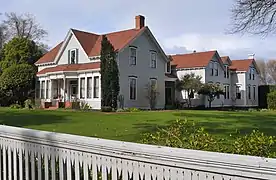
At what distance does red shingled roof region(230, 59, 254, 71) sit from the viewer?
156 feet

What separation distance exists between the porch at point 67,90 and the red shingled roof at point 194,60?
46.2 ft

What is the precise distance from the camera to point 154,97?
3278 cm

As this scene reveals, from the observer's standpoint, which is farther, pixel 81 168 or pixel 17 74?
pixel 17 74

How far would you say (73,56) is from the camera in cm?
3400

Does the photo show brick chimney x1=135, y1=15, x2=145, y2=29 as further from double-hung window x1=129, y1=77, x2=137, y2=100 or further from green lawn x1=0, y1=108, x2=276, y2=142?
green lawn x1=0, y1=108, x2=276, y2=142

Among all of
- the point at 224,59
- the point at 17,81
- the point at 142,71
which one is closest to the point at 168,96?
the point at 142,71

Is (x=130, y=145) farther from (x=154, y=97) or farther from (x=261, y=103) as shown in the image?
(x=261, y=103)

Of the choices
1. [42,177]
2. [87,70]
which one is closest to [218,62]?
[87,70]

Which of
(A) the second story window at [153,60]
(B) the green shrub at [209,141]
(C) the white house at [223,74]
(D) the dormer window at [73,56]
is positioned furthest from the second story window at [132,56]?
(B) the green shrub at [209,141]

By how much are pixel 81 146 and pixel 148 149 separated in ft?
2.79

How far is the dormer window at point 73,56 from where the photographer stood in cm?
3369

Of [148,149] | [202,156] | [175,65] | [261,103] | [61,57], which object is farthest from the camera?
[261,103]

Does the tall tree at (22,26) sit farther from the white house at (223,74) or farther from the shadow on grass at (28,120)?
the shadow on grass at (28,120)

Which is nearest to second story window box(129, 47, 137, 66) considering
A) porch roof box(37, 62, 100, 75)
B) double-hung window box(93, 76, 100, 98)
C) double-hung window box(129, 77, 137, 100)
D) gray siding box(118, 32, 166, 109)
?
gray siding box(118, 32, 166, 109)
